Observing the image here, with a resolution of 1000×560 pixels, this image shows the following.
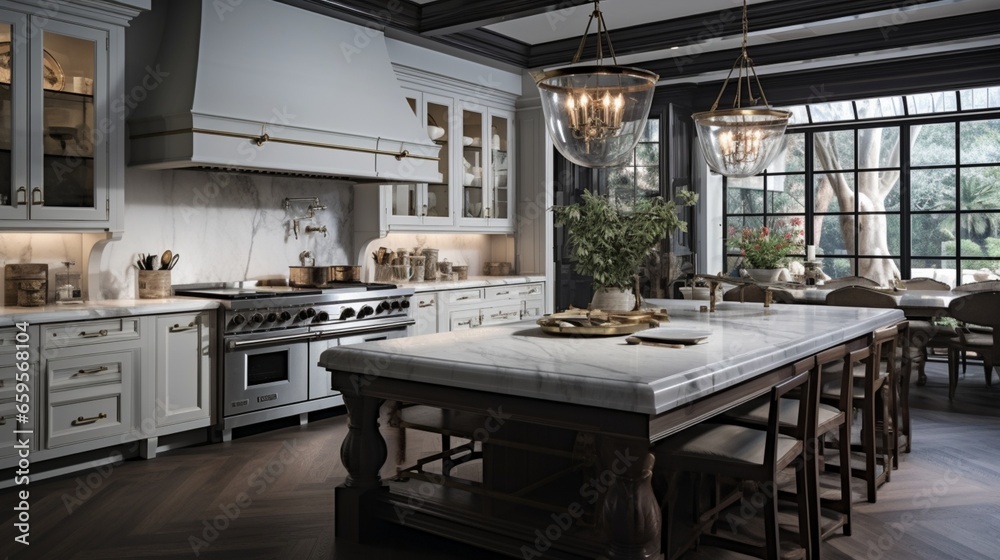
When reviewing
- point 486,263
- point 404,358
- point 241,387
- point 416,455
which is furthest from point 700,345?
point 486,263

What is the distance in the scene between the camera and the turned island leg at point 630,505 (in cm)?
246

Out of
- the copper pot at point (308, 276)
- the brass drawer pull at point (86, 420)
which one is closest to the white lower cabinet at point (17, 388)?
the brass drawer pull at point (86, 420)

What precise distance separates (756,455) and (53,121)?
3834mm

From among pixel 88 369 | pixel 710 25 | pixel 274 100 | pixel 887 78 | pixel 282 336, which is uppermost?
pixel 710 25

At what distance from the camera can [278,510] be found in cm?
375

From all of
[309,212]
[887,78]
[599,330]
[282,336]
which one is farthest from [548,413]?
[887,78]

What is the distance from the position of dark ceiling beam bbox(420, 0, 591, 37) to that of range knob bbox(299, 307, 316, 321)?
7.62ft

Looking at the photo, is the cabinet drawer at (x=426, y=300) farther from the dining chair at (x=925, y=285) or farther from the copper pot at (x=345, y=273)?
the dining chair at (x=925, y=285)

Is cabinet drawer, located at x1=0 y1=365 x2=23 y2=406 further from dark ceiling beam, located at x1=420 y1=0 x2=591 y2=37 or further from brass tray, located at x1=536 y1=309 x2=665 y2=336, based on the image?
dark ceiling beam, located at x1=420 y1=0 x2=591 y2=37

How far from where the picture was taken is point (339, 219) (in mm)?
6348

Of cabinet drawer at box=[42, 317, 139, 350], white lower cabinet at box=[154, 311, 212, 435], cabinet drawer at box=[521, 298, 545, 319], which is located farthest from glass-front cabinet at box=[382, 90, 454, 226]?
cabinet drawer at box=[42, 317, 139, 350]

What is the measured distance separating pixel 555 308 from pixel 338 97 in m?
3.25

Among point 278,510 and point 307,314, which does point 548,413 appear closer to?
point 278,510

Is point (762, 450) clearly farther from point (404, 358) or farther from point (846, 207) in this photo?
point (846, 207)
